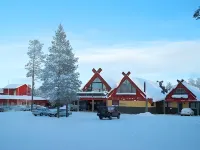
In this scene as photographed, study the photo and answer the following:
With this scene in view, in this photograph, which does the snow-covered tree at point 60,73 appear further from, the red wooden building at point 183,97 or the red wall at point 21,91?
the red wall at point 21,91

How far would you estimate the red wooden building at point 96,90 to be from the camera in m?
61.7

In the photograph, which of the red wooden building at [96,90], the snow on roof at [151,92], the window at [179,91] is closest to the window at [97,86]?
the red wooden building at [96,90]

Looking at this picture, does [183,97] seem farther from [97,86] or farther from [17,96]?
[17,96]

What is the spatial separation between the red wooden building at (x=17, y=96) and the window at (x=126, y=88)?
35.4 meters

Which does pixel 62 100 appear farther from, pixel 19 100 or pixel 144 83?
pixel 19 100

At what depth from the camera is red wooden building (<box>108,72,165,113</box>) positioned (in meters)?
57.5

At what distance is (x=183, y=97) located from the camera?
183 ft

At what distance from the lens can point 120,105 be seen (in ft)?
194

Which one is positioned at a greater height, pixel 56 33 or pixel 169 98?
Answer: pixel 56 33

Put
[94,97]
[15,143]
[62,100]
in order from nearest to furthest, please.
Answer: [15,143] → [62,100] → [94,97]

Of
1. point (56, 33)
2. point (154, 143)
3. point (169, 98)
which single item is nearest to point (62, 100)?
point (56, 33)

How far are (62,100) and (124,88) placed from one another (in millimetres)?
19877

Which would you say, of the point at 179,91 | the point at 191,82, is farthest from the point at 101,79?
the point at 191,82

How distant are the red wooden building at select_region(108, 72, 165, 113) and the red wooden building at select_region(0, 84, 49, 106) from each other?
34.3 meters
